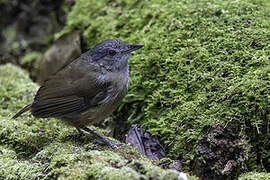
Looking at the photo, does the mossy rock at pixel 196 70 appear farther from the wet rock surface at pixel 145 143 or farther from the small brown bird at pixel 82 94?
the small brown bird at pixel 82 94

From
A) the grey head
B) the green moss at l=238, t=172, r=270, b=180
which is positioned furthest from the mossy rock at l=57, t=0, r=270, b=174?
the grey head

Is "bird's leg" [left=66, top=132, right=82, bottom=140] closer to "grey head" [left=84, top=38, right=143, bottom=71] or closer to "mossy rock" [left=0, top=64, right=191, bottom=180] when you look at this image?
"mossy rock" [left=0, top=64, right=191, bottom=180]

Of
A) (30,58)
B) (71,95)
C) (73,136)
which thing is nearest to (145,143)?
(73,136)

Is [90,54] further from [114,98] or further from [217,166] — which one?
[217,166]

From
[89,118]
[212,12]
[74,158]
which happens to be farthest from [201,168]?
[212,12]

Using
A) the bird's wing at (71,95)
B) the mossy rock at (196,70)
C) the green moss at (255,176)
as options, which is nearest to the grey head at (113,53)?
the bird's wing at (71,95)

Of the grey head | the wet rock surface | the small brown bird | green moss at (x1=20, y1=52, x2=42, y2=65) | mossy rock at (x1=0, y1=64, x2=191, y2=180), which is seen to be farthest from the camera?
green moss at (x1=20, y1=52, x2=42, y2=65)

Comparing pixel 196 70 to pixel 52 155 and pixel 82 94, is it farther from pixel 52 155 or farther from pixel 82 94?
pixel 52 155
